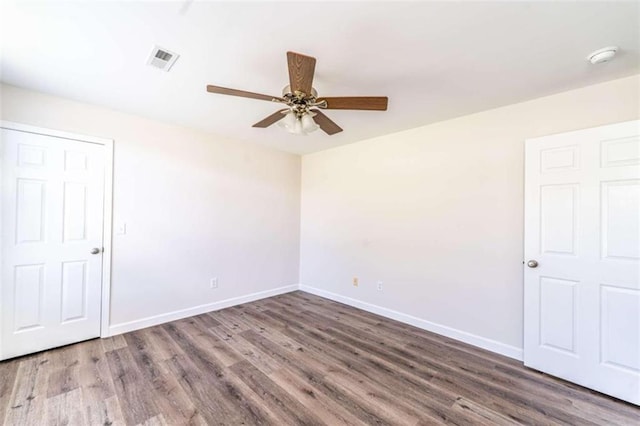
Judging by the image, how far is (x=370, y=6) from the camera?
4.67 feet

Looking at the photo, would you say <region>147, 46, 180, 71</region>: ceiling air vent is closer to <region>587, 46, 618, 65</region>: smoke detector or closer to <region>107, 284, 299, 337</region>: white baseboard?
<region>107, 284, 299, 337</region>: white baseboard

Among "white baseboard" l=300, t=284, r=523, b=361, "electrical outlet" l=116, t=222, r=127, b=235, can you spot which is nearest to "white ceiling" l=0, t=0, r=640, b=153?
"electrical outlet" l=116, t=222, r=127, b=235

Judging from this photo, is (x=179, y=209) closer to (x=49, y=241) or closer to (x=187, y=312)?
(x=49, y=241)

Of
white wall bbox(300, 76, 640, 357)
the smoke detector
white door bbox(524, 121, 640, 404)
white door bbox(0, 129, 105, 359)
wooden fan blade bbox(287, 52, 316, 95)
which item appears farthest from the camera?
white wall bbox(300, 76, 640, 357)

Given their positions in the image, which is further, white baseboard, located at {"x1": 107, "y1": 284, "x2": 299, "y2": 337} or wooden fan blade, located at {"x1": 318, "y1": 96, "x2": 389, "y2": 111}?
white baseboard, located at {"x1": 107, "y1": 284, "x2": 299, "y2": 337}

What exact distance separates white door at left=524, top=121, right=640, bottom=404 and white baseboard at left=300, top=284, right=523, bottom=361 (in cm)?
19

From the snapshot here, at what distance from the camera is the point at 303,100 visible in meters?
1.88

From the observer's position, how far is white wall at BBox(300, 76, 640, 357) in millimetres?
2523

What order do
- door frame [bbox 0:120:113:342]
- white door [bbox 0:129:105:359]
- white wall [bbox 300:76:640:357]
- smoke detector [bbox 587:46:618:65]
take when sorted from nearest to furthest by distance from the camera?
smoke detector [bbox 587:46:618:65] < white door [bbox 0:129:105:359] < white wall [bbox 300:76:640:357] < door frame [bbox 0:120:113:342]

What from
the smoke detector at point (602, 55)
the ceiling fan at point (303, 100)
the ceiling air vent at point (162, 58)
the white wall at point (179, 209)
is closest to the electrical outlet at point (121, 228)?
the white wall at point (179, 209)

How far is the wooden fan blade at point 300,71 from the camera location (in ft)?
4.77

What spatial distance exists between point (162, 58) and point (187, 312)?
9.61ft

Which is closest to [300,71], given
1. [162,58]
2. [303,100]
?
[303,100]

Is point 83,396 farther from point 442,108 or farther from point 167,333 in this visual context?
point 442,108
